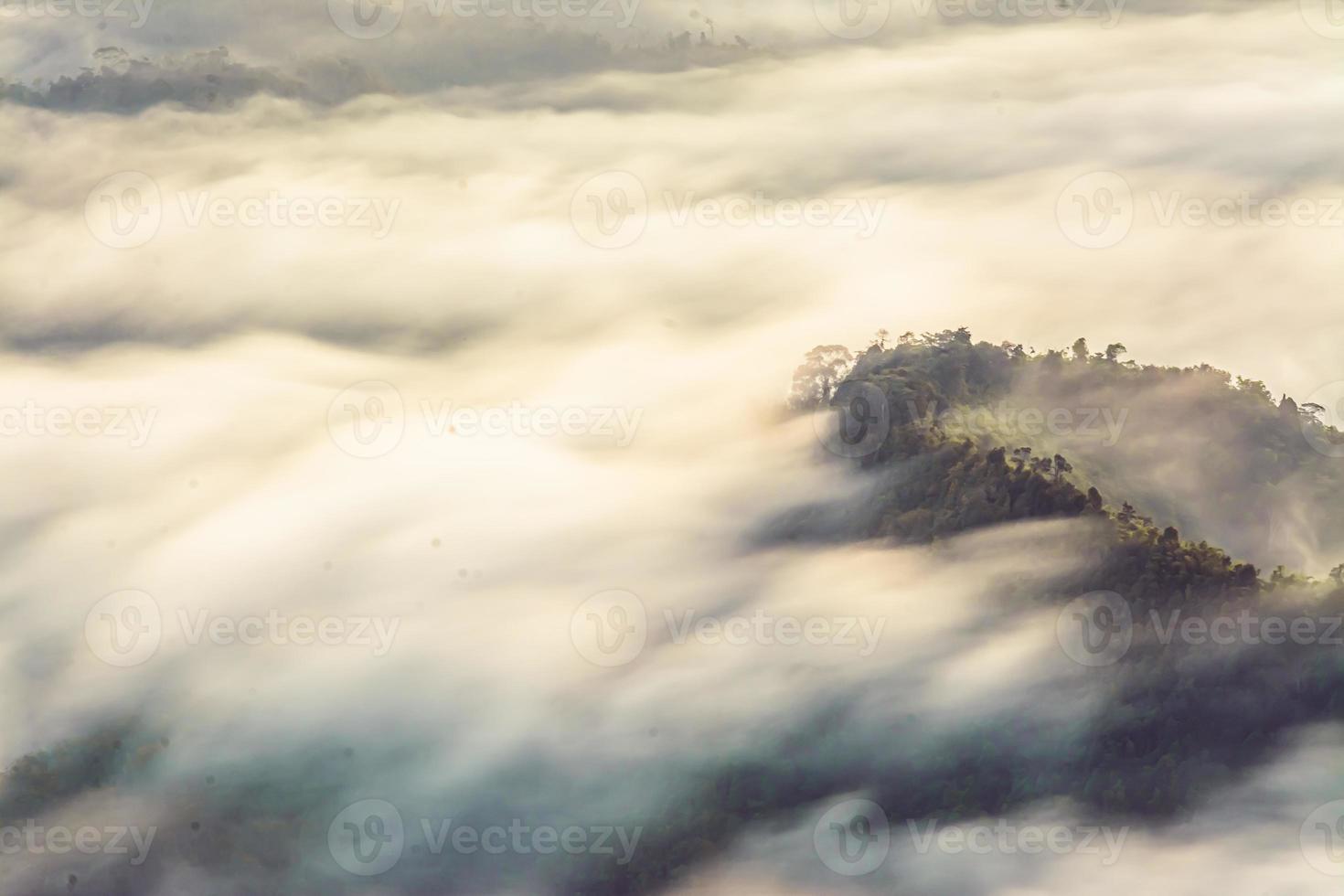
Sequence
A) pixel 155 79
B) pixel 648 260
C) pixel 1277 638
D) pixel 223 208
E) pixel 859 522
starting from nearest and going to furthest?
1. pixel 1277 638
2. pixel 859 522
3. pixel 648 260
4. pixel 223 208
5. pixel 155 79

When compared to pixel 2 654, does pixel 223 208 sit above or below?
above

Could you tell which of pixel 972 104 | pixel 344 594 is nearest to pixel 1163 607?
pixel 344 594

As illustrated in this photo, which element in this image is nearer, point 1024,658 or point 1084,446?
point 1024,658

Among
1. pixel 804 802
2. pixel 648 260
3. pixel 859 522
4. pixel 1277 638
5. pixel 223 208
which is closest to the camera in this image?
pixel 1277 638

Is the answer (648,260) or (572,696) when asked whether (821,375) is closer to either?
(572,696)

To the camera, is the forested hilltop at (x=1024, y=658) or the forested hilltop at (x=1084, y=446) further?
the forested hilltop at (x=1084, y=446)

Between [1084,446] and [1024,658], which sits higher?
[1084,446]

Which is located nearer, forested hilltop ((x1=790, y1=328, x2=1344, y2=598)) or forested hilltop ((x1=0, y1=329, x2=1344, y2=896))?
forested hilltop ((x1=0, y1=329, x2=1344, y2=896))

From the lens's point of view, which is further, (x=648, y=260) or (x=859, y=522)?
(x=648, y=260)
